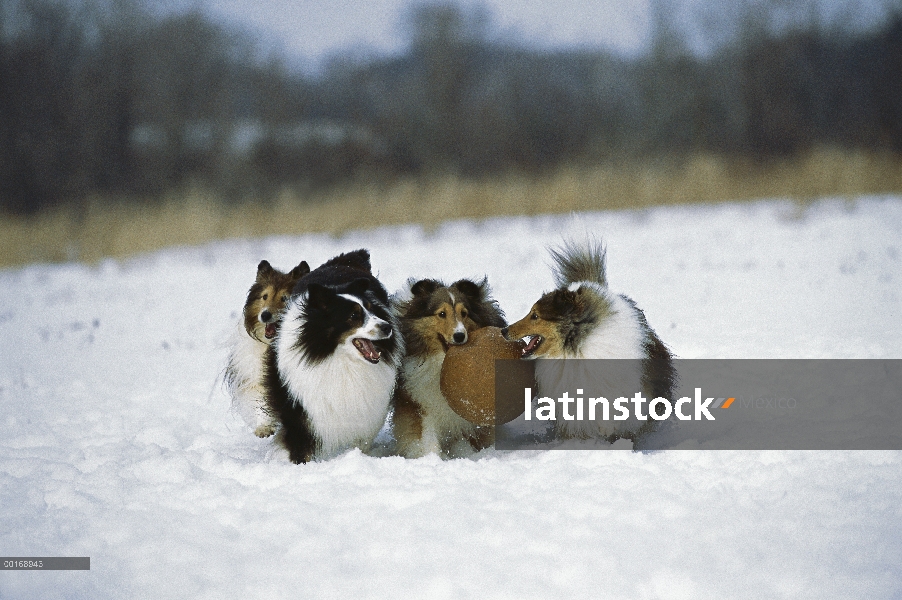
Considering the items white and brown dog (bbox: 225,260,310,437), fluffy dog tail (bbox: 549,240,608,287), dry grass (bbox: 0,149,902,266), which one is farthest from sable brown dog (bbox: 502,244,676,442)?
dry grass (bbox: 0,149,902,266)

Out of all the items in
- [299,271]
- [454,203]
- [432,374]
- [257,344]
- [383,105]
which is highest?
[383,105]

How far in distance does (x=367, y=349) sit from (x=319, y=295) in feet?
1.30

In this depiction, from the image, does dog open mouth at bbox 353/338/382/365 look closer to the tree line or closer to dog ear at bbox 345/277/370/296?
dog ear at bbox 345/277/370/296

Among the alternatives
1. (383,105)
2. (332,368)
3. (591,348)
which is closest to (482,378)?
(591,348)

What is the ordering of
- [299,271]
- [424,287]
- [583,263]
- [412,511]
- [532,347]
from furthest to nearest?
[299,271] → [583,263] → [424,287] → [532,347] → [412,511]

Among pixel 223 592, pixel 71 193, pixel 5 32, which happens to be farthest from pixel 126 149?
pixel 223 592

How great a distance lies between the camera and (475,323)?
187 inches

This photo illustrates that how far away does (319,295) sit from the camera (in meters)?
4.30

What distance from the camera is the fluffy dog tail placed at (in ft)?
16.3

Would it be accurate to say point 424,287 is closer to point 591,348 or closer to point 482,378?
point 482,378

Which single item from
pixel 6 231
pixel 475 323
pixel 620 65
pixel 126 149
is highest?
pixel 620 65

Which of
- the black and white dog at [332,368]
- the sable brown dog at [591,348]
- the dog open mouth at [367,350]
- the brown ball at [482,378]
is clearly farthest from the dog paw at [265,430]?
the sable brown dog at [591,348]

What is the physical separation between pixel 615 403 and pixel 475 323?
0.94 metres

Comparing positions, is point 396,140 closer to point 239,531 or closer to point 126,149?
point 126,149
